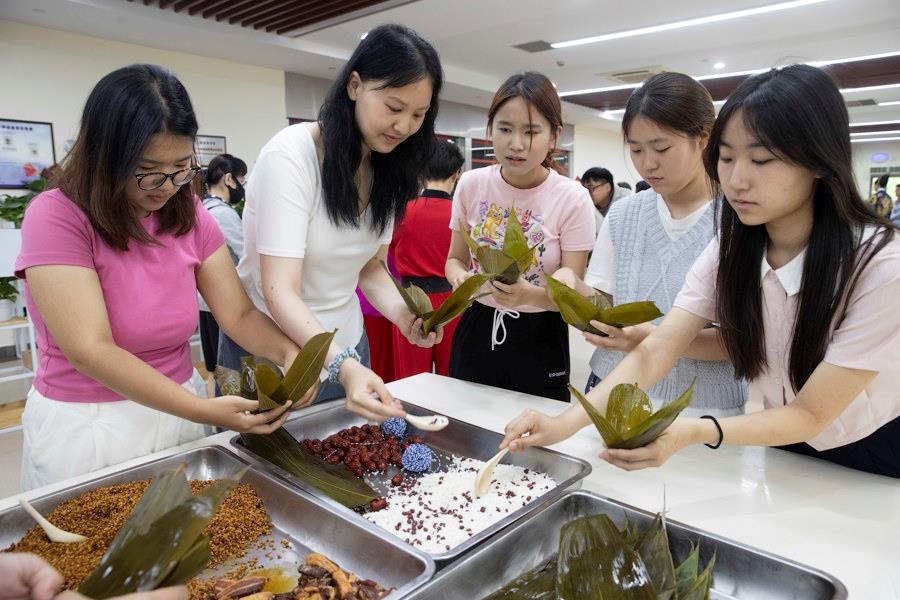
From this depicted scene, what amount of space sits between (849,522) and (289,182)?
1509 mm

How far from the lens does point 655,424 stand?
1094mm

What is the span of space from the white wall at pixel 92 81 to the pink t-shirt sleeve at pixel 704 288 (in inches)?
212

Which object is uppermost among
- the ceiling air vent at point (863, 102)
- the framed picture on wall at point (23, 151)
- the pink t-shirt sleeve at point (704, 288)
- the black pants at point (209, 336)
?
the ceiling air vent at point (863, 102)

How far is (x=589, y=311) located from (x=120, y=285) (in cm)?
116

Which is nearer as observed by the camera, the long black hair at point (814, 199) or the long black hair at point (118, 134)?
the long black hair at point (814, 199)

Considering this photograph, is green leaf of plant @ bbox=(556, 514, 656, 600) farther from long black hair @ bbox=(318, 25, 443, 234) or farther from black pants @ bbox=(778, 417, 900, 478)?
long black hair @ bbox=(318, 25, 443, 234)

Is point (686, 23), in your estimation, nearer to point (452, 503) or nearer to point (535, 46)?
point (535, 46)

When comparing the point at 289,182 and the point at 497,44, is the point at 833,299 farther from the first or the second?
the point at 497,44

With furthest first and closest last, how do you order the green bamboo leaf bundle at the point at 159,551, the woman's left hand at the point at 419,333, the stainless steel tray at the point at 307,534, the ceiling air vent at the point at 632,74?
the ceiling air vent at the point at 632,74 < the woman's left hand at the point at 419,333 < the stainless steel tray at the point at 307,534 < the green bamboo leaf bundle at the point at 159,551

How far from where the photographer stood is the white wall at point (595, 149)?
46.8 ft

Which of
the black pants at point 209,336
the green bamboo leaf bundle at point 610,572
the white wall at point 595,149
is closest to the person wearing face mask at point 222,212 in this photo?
the black pants at point 209,336

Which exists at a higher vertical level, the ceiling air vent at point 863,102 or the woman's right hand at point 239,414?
the ceiling air vent at point 863,102

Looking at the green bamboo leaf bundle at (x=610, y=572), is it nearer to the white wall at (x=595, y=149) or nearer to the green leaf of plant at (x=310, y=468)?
the green leaf of plant at (x=310, y=468)

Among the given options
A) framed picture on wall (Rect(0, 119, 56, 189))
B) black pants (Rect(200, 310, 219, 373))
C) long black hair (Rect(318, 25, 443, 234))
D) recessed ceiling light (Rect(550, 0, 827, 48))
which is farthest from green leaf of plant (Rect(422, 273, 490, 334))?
framed picture on wall (Rect(0, 119, 56, 189))
